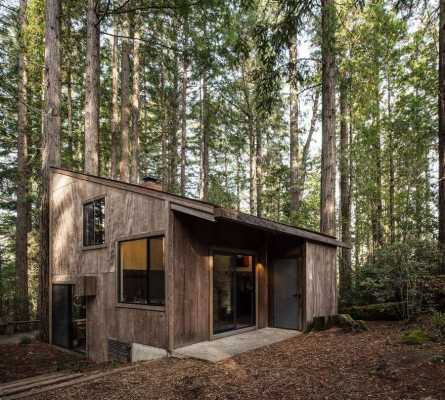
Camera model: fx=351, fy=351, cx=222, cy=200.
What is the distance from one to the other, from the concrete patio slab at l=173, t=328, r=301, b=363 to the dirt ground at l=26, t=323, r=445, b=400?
0.29 meters

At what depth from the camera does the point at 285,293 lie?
9.49 metres

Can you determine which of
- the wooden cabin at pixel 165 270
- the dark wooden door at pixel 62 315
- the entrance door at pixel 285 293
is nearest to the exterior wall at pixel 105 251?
the wooden cabin at pixel 165 270

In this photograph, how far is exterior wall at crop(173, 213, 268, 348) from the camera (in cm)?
712

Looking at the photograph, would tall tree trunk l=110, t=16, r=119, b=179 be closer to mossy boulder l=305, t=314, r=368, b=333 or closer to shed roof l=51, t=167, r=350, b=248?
shed roof l=51, t=167, r=350, b=248

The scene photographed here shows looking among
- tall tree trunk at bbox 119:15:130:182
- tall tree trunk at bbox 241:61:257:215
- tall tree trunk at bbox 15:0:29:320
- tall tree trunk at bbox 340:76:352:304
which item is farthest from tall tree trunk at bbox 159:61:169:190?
tall tree trunk at bbox 340:76:352:304

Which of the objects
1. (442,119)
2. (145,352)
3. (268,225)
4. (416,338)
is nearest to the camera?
(416,338)

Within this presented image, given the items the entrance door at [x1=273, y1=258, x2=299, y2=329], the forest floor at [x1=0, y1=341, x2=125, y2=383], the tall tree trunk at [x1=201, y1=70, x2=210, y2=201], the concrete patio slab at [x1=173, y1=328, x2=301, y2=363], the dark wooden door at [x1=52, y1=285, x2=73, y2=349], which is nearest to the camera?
the concrete patio slab at [x1=173, y1=328, x2=301, y2=363]

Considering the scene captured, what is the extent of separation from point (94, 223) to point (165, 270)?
341cm

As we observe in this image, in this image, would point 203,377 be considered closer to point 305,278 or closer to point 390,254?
point 305,278

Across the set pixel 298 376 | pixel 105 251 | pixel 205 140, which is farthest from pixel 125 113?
pixel 298 376

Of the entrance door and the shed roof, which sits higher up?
the shed roof

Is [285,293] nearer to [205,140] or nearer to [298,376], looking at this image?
[298,376]

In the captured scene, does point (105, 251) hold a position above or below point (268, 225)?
below

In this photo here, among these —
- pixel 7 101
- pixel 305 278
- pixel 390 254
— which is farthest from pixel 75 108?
pixel 390 254
